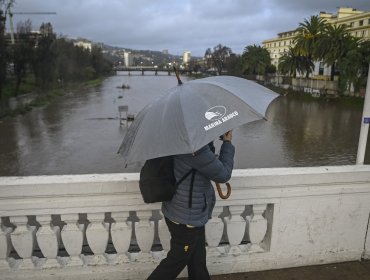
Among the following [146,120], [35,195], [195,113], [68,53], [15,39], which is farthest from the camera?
[68,53]

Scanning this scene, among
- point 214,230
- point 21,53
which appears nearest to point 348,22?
point 21,53

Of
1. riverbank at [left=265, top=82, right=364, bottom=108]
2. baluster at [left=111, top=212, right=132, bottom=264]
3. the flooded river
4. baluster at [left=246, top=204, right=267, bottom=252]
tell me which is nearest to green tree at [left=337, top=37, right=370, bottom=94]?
riverbank at [left=265, top=82, right=364, bottom=108]

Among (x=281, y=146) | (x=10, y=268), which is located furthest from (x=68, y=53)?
(x=10, y=268)

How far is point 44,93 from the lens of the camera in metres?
48.9

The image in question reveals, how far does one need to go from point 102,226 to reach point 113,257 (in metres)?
0.34

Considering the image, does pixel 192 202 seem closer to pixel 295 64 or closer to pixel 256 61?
pixel 295 64

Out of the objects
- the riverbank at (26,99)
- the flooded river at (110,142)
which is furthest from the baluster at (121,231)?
the riverbank at (26,99)

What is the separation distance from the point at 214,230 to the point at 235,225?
0.61 feet

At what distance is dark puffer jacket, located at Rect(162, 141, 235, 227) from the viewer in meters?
2.28

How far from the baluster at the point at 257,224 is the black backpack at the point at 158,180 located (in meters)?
0.96

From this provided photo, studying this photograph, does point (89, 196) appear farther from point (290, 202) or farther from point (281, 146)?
point (281, 146)

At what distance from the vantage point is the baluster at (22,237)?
2.79 m

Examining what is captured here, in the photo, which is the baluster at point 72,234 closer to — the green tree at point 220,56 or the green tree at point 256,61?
the green tree at point 256,61

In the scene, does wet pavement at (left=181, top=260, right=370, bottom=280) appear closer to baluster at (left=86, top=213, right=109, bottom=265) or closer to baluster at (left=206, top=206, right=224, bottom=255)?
baluster at (left=206, top=206, right=224, bottom=255)
